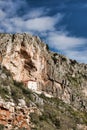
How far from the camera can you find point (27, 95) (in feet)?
309

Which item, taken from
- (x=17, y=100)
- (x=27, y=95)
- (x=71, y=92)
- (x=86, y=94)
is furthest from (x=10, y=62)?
(x=86, y=94)

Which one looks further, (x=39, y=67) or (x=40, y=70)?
(x=40, y=70)

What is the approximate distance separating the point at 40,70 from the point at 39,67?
3.01 feet

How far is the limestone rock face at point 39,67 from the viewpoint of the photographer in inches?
4023

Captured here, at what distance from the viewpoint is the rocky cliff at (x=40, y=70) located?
102 m

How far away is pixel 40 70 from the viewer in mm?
107625

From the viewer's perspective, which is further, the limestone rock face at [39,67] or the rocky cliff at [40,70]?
the limestone rock face at [39,67]

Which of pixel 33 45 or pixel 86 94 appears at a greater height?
pixel 33 45

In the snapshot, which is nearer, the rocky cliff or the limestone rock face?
the rocky cliff

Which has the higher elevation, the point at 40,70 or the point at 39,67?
the point at 39,67

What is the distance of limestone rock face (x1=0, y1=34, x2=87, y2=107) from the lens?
10219 cm

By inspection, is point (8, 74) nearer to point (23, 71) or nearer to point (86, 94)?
point (23, 71)

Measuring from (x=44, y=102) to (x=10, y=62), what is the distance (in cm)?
1343

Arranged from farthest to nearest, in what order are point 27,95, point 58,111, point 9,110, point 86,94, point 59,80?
point 86,94 → point 59,80 → point 58,111 → point 27,95 → point 9,110
